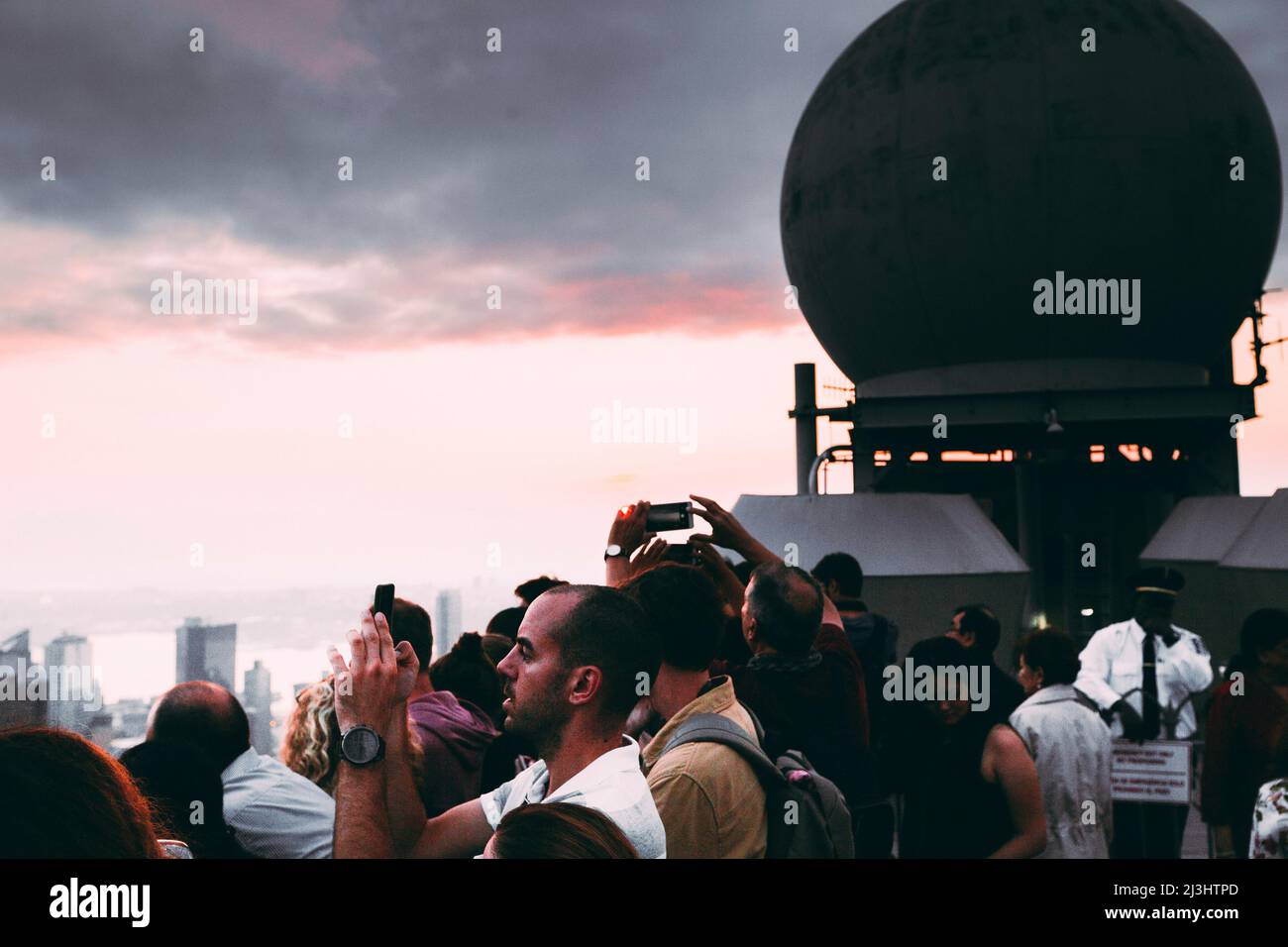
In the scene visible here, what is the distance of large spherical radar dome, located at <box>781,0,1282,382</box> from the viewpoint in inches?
800

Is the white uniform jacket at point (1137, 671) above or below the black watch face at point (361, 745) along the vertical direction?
below

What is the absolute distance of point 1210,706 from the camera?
5.75 meters

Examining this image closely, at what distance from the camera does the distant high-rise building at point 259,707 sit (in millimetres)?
3746

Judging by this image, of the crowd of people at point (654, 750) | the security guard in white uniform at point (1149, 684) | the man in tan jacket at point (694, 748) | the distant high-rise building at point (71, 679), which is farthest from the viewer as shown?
the security guard in white uniform at point (1149, 684)

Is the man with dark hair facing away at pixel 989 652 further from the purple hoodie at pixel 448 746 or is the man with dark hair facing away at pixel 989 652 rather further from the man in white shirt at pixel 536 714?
the man in white shirt at pixel 536 714

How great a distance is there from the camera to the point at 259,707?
170 inches

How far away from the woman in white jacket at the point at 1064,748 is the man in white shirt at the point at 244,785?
332cm

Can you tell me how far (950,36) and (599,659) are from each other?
21586 mm

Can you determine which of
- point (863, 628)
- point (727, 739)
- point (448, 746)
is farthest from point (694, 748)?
point (863, 628)

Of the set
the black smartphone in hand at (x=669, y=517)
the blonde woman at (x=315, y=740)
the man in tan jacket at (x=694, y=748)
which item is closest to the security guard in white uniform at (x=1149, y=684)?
the black smartphone in hand at (x=669, y=517)

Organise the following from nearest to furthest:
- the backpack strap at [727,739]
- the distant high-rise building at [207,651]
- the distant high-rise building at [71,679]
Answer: the backpack strap at [727,739], the distant high-rise building at [71,679], the distant high-rise building at [207,651]

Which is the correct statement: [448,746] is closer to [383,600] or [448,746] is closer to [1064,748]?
[383,600]
